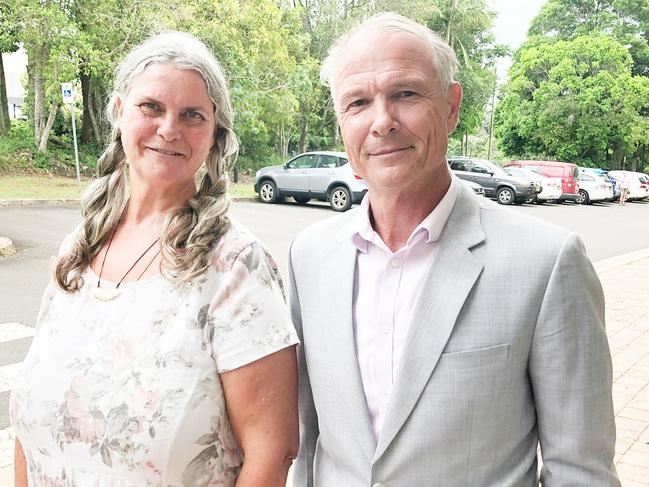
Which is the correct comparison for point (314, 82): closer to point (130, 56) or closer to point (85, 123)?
point (85, 123)

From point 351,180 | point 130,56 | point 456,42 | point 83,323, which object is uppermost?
point 456,42

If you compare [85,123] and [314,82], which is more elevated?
[314,82]

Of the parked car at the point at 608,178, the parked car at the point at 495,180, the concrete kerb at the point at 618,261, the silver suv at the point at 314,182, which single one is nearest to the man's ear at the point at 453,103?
the concrete kerb at the point at 618,261

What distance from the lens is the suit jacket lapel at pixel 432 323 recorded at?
1.49 m

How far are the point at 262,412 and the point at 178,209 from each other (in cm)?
62

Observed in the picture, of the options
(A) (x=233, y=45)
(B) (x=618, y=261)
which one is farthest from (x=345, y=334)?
(A) (x=233, y=45)

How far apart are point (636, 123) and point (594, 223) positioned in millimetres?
20197

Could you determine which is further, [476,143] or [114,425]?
[476,143]

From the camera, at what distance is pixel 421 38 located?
1649 mm

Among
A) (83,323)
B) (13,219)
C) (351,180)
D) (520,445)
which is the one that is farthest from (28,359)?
(351,180)

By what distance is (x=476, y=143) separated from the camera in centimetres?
6191

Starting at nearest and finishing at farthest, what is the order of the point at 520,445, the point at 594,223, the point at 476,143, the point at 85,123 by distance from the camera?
the point at 520,445
the point at 594,223
the point at 85,123
the point at 476,143

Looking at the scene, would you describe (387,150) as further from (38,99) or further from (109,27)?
(38,99)

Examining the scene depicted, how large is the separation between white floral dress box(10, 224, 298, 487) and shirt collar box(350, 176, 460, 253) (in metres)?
0.25
